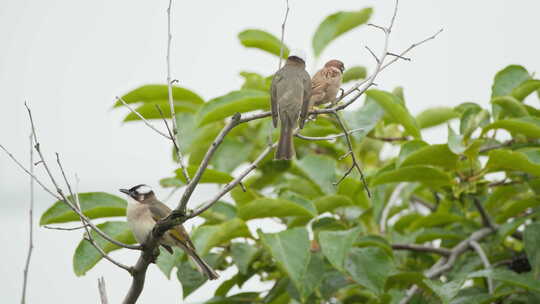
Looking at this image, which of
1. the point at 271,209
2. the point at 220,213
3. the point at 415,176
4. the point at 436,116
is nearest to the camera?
the point at 271,209

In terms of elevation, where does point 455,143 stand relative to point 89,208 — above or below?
above

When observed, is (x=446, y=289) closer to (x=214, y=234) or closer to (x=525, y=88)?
(x=214, y=234)

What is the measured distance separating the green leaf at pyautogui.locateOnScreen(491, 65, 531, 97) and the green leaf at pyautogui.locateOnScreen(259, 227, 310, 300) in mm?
1484

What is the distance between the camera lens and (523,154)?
10.9 ft

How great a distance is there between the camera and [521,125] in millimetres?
3479

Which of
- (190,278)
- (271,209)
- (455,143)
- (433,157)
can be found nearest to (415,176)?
(433,157)

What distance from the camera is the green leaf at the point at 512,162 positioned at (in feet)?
10.9

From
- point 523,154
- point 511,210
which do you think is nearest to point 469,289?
point 511,210

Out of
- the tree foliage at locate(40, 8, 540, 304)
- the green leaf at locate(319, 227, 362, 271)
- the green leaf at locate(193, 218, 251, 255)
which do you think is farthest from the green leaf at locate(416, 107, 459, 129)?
the green leaf at locate(193, 218, 251, 255)

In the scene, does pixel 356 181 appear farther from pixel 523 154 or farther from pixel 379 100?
pixel 523 154

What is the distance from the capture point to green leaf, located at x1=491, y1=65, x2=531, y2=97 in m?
4.09

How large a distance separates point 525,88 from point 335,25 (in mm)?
1176

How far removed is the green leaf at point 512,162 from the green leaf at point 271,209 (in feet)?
2.94

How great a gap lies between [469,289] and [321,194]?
93 centimetres
